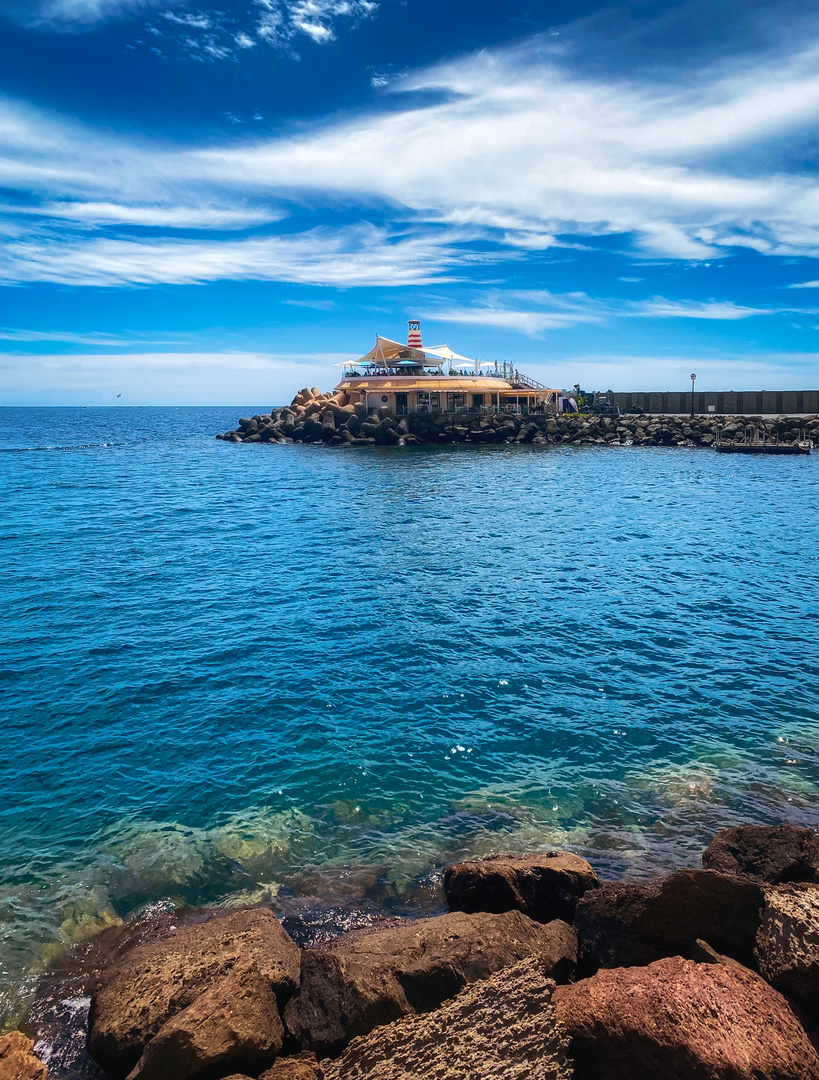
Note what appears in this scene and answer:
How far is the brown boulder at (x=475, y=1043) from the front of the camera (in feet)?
17.7

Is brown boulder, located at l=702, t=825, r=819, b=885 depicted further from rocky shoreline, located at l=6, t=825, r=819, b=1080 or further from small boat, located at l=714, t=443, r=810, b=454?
small boat, located at l=714, t=443, r=810, b=454

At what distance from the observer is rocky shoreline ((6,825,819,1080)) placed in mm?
5410

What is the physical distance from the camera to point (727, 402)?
93.6m

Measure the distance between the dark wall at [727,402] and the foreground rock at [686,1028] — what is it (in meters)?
96.1

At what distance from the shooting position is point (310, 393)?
8856 cm

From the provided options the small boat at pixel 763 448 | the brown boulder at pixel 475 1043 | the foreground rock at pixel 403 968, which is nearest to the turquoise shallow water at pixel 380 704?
the foreground rock at pixel 403 968

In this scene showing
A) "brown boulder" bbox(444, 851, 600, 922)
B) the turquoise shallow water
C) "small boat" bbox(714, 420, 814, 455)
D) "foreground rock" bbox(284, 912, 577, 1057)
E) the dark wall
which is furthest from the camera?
the dark wall

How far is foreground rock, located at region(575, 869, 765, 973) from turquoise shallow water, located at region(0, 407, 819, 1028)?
258cm

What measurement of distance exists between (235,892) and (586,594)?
49.9ft

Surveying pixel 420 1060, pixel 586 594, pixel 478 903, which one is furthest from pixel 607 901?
pixel 586 594

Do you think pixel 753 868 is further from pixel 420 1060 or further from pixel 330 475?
pixel 330 475

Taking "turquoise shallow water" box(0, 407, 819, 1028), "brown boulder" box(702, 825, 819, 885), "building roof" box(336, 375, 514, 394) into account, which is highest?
"building roof" box(336, 375, 514, 394)

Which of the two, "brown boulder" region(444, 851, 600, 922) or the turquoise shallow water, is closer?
"brown boulder" region(444, 851, 600, 922)

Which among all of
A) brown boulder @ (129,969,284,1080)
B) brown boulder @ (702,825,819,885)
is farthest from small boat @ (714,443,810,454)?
brown boulder @ (129,969,284,1080)
